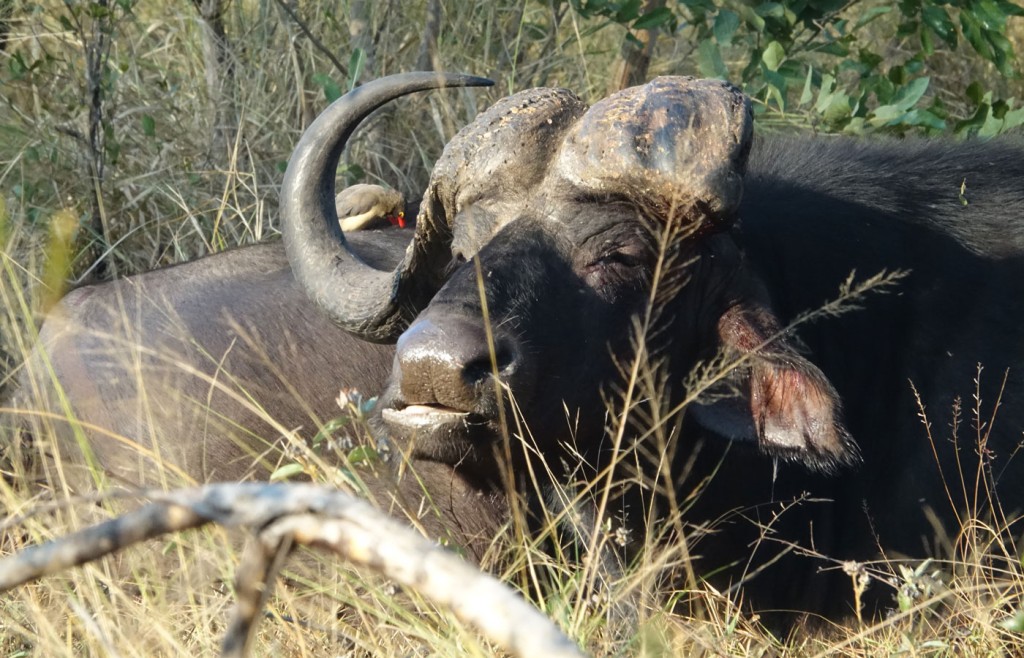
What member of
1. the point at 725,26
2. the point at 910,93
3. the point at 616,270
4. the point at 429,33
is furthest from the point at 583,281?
the point at 429,33

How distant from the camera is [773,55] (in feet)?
16.4

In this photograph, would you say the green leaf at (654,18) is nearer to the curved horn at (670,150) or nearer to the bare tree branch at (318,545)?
the curved horn at (670,150)

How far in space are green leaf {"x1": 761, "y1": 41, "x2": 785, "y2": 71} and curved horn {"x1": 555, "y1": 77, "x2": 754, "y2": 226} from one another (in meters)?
1.93

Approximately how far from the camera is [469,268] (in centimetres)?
293

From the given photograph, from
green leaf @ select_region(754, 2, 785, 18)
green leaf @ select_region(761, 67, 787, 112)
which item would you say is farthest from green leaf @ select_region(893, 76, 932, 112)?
green leaf @ select_region(754, 2, 785, 18)

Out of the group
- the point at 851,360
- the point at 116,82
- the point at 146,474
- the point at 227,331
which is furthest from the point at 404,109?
the point at 851,360

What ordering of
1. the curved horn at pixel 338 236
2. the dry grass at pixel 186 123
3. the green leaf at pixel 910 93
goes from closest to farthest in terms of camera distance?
the curved horn at pixel 338 236
the green leaf at pixel 910 93
the dry grass at pixel 186 123

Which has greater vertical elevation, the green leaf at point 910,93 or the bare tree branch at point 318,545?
the bare tree branch at point 318,545

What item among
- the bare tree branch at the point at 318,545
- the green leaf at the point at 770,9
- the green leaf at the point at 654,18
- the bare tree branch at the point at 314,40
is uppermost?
the bare tree branch at the point at 318,545

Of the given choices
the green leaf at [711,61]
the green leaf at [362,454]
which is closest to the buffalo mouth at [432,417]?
the green leaf at [362,454]

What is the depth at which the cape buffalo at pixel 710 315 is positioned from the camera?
9.51 feet

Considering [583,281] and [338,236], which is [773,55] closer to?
[338,236]

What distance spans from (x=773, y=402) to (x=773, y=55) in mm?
2306

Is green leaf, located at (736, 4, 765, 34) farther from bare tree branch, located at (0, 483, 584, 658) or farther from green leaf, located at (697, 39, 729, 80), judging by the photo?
bare tree branch, located at (0, 483, 584, 658)
